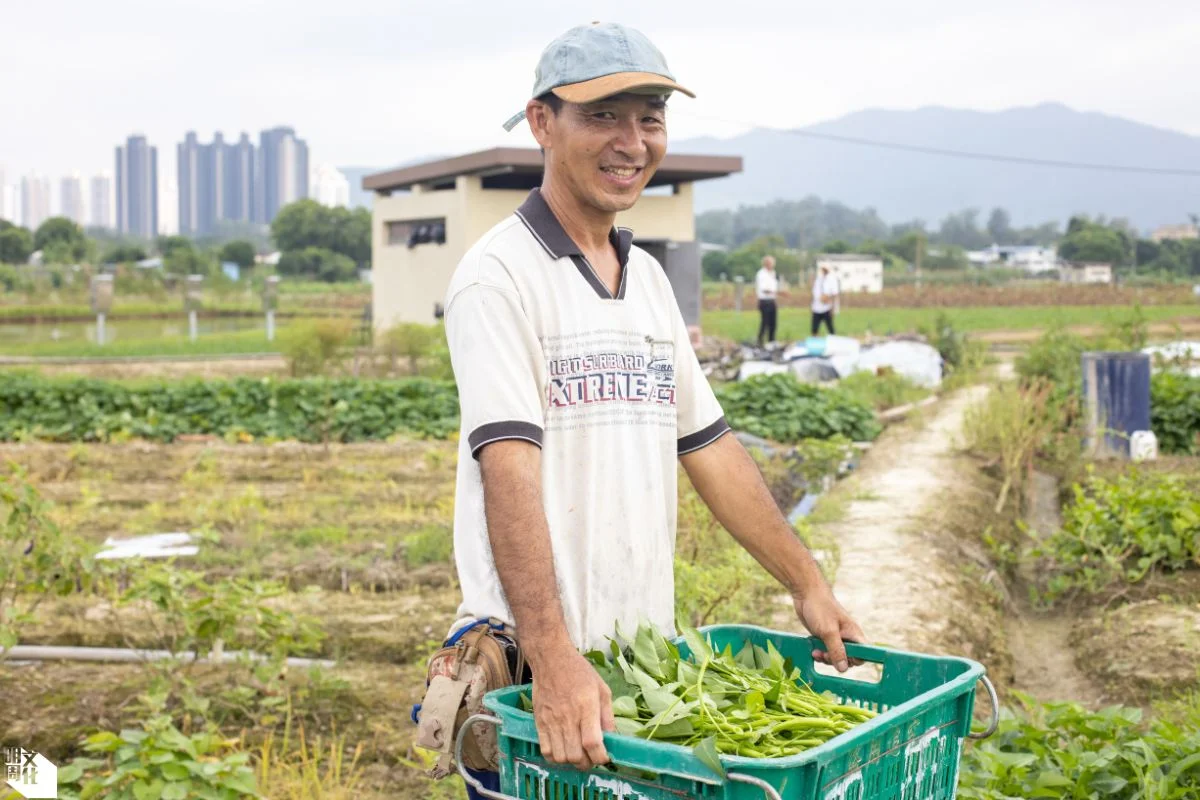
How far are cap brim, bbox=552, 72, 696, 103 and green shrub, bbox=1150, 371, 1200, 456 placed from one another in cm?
A: 932

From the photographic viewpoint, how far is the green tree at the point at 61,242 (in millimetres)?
69562

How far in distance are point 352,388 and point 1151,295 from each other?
3747cm

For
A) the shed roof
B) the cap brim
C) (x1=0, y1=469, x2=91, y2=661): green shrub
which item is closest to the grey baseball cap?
the cap brim

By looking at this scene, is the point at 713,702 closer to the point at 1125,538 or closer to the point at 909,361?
the point at 1125,538

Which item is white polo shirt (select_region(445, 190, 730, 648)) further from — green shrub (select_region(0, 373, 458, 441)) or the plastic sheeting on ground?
the plastic sheeting on ground

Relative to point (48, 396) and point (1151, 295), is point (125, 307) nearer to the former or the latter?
point (48, 396)

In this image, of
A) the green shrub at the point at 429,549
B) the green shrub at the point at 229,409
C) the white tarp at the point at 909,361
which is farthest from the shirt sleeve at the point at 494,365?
the white tarp at the point at 909,361

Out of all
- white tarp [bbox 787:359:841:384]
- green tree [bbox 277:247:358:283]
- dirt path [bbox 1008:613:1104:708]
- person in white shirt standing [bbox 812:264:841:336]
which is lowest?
dirt path [bbox 1008:613:1104:708]

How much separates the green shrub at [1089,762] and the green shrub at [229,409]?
8656 mm

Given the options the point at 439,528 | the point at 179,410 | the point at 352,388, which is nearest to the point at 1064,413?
the point at 439,528

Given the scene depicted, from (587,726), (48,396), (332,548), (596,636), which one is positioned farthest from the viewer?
(48,396)

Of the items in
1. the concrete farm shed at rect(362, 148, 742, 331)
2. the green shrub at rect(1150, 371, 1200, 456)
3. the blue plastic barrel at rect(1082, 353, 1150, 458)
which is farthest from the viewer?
the concrete farm shed at rect(362, 148, 742, 331)

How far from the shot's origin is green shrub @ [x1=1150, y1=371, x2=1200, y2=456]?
413 inches

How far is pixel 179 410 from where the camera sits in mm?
12227
